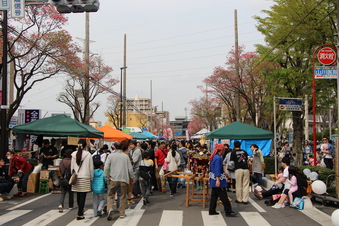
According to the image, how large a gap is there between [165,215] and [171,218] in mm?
367


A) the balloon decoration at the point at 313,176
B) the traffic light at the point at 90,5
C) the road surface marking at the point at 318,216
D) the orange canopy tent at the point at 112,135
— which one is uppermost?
the traffic light at the point at 90,5

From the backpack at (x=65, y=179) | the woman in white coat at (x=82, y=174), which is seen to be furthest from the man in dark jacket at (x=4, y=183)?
the woman in white coat at (x=82, y=174)

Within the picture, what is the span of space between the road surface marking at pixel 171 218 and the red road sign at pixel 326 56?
289 inches

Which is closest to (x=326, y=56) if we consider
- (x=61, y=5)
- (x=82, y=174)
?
(x=61, y=5)

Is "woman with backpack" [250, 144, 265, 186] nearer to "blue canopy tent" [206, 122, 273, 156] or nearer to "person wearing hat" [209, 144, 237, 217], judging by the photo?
"blue canopy tent" [206, 122, 273, 156]

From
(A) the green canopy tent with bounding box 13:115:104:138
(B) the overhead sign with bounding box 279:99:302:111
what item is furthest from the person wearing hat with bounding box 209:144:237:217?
(A) the green canopy tent with bounding box 13:115:104:138

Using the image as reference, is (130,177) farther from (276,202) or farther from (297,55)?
(297,55)

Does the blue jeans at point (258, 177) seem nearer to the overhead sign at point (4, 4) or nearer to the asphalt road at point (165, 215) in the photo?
the asphalt road at point (165, 215)

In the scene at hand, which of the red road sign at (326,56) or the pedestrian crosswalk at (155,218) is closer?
the pedestrian crosswalk at (155,218)

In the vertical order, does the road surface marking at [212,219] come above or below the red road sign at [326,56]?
below

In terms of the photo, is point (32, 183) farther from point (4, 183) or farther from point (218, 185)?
point (218, 185)

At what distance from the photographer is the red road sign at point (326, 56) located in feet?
39.5

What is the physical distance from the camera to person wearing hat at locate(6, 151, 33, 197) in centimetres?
1142

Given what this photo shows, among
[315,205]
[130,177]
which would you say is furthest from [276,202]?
[130,177]
